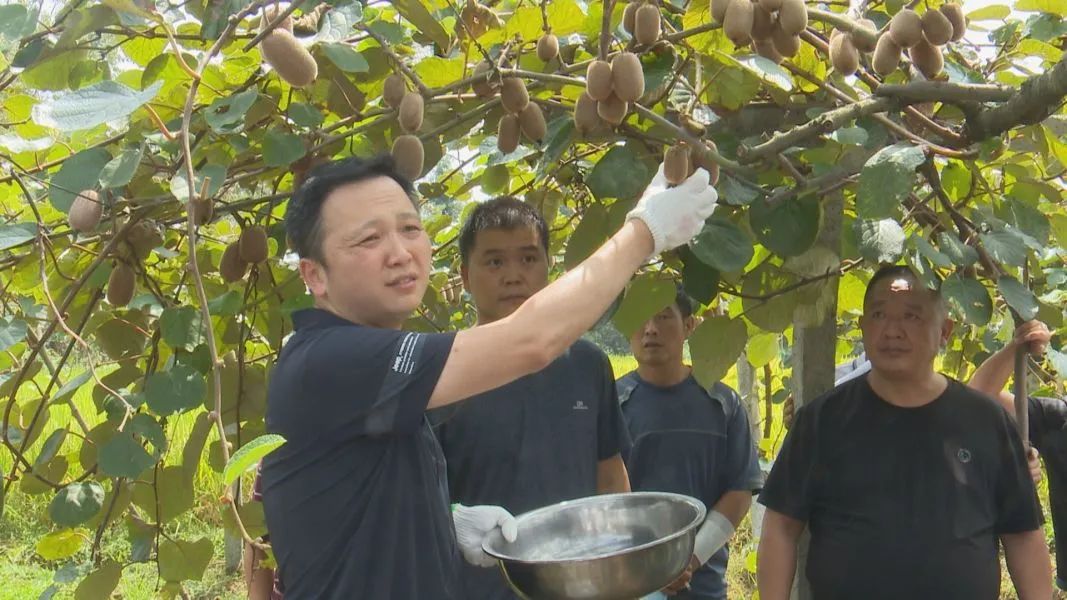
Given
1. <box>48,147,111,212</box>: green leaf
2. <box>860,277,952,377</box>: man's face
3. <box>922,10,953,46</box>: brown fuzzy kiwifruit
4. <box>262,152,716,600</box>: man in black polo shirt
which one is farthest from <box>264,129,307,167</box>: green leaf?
<box>860,277,952,377</box>: man's face

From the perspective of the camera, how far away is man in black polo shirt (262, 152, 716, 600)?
1016 mm

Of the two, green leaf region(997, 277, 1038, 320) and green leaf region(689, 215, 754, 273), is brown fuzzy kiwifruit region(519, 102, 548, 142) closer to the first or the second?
green leaf region(689, 215, 754, 273)

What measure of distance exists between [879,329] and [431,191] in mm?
781

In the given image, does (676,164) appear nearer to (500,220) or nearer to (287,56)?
(287,56)

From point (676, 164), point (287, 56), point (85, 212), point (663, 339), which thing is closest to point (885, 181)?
point (676, 164)

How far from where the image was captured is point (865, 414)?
1.71 m

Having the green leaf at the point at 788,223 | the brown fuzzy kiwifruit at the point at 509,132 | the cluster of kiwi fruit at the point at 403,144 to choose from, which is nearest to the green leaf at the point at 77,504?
the cluster of kiwi fruit at the point at 403,144

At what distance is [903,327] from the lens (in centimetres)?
168

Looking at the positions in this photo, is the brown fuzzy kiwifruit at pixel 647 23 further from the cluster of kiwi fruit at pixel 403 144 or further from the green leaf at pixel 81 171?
the green leaf at pixel 81 171

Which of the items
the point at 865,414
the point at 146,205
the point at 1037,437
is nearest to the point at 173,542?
the point at 146,205

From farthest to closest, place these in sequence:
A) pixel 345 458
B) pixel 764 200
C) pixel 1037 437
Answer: pixel 1037 437, pixel 764 200, pixel 345 458

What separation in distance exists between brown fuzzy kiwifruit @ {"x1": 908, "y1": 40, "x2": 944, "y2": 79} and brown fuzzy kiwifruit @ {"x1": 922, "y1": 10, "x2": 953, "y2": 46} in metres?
0.02

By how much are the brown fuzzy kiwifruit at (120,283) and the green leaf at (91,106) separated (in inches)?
16.5

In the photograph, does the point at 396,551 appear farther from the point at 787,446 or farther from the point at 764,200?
the point at 787,446
